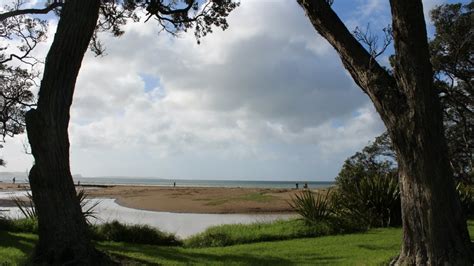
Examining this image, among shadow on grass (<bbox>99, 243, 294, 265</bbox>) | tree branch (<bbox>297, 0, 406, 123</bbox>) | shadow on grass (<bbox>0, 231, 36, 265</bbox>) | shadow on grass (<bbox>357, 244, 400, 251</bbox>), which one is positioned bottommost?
shadow on grass (<bbox>99, 243, 294, 265</bbox>)

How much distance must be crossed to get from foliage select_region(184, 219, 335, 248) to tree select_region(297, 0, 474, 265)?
6.51 meters

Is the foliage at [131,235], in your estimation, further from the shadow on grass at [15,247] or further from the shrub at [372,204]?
the shrub at [372,204]

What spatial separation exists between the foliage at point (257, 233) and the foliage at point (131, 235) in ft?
1.87

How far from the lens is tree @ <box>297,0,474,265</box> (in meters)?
6.17

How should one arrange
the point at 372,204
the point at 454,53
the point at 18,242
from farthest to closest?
1. the point at 454,53
2. the point at 372,204
3. the point at 18,242

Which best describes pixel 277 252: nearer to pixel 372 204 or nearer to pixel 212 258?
pixel 212 258

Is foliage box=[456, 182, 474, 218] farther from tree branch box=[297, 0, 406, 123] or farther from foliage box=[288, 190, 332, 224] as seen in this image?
tree branch box=[297, 0, 406, 123]

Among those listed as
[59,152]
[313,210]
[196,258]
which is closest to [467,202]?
[313,210]

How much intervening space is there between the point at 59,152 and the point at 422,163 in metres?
4.99

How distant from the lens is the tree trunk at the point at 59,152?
7.16 metres

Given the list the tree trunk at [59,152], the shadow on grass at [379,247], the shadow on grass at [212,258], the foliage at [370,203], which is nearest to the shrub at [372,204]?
the foliage at [370,203]

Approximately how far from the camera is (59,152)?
289 inches

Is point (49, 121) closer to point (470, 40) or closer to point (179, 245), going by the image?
point (179, 245)

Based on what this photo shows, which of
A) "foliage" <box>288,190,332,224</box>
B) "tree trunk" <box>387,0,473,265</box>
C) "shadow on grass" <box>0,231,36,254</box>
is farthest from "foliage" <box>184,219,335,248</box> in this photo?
"tree trunk" <box>387,0,473,265</box>
